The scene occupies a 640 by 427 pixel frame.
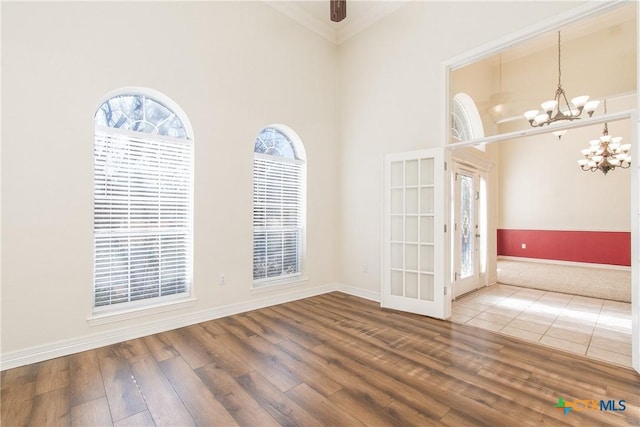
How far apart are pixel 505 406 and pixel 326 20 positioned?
5208mm

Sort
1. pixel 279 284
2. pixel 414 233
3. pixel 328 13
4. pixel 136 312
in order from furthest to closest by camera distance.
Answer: pixel 328 13 < pixel 279 284 < pixel 414 233 < pixel 136 312

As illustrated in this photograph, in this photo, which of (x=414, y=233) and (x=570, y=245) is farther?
(x=570, y=245)

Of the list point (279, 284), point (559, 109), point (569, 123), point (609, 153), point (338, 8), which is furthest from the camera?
point (609, 153)

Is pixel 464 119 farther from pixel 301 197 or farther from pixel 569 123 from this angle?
pixel 301 197

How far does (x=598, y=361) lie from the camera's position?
8.20ft

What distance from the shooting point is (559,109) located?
2889 mm

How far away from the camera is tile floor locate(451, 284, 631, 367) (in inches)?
111

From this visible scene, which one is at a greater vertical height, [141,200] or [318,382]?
[141,200]

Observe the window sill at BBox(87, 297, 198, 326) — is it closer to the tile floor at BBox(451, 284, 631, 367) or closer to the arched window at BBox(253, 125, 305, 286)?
the arched window at BBox(253, 125, 305, 286)

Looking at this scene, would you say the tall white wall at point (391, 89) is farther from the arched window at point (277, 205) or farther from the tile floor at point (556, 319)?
the tile floor at point (556, 319)

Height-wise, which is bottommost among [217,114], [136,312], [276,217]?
[136,312]

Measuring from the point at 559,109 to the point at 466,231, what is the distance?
2400 mm

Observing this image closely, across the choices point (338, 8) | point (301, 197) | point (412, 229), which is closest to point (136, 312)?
point (301, 197)

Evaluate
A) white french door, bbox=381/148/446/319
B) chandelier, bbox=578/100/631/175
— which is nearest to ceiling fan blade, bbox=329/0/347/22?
white french door, bbox=381/148/446/319
